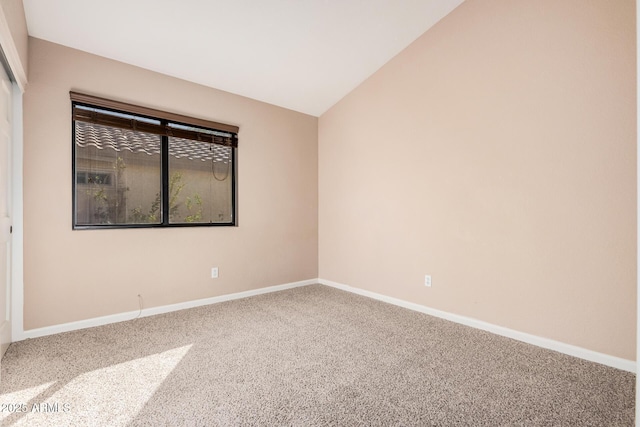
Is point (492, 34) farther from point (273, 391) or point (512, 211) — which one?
point (273, 391)

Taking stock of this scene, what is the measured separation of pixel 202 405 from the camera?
1.67 metres

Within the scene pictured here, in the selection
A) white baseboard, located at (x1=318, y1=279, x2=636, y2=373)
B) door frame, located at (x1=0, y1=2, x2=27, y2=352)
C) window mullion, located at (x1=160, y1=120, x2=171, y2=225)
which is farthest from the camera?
window mullion, located at (x1=160, y1=120, x2=171, y2=225)

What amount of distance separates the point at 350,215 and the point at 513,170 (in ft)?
6.36

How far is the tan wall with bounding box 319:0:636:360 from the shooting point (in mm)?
2158

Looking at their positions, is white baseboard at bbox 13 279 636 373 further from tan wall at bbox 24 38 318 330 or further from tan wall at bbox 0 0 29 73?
tan wall at bbox 0 0 29 73

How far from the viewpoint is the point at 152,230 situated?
316 centimetres

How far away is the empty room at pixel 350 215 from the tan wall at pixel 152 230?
0.02 metres

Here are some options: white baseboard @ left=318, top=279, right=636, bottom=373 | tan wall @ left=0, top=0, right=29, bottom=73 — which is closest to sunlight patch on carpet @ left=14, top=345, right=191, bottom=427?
tan wall @ left=0, top=0, right=29, bottom=73

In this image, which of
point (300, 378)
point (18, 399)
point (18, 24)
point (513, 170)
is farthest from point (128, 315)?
point (513, 170)

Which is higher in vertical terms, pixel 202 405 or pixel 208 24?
pixel 208 24

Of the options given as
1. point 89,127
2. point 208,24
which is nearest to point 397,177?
point 208,24

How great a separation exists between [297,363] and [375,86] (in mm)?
3060

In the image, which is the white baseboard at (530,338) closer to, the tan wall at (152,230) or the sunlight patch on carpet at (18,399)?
the tan wall at (152,230)

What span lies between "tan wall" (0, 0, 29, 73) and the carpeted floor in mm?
2080
